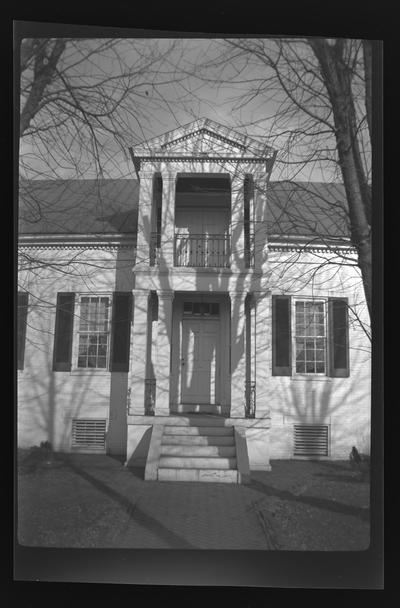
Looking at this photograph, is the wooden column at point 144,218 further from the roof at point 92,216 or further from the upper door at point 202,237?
the upper door at point 202,237

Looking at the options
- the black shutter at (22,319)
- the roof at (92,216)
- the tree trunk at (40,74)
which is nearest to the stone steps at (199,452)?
the black shutter at (22,319)

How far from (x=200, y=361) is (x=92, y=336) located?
221cm

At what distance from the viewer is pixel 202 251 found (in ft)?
29.2

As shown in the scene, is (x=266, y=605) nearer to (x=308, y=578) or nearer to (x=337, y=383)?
(x=308, y=578)

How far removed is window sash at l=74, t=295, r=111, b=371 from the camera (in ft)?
28.6

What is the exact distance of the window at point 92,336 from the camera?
28.6 ft

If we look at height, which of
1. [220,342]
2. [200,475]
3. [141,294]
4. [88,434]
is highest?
[141,294]

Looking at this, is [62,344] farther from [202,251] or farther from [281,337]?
[281,337]

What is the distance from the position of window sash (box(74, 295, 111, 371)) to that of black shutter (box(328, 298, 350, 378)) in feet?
14.0

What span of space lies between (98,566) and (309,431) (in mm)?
4784

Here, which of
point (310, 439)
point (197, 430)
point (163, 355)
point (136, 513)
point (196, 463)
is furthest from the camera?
point (310, 439)

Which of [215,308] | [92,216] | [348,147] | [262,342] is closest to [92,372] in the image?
[215,308]

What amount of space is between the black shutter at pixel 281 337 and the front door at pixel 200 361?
4.06 ft
